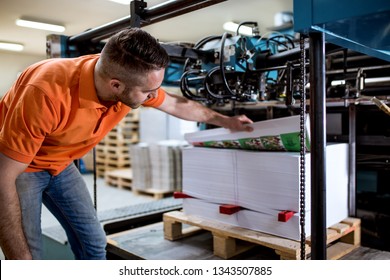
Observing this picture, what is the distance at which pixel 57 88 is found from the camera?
170cm

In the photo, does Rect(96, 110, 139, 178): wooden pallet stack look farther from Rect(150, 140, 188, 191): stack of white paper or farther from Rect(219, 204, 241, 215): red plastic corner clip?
Rect(219, 204, 241, 215): red plastic corner clip

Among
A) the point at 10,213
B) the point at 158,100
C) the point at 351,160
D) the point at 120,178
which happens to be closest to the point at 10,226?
the point at 10,213

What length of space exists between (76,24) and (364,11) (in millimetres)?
7177

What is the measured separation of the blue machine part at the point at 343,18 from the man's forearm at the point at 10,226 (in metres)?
1.32

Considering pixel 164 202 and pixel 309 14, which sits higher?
pixel 309 14

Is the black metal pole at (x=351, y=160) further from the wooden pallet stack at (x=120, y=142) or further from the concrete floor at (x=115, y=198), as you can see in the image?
the wooden pallet stack at (x=120, y=142)

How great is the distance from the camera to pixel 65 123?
5.85 ft

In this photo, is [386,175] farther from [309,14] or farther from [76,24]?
[76,24]

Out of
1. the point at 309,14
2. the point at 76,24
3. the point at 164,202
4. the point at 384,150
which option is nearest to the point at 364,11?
the point at 309,14

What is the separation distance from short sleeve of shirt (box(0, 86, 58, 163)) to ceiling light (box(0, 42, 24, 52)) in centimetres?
945

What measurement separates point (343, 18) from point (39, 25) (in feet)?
25.9

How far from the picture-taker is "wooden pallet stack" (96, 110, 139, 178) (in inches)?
342

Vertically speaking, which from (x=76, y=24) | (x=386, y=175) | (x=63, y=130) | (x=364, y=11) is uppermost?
(x=76, y=24)

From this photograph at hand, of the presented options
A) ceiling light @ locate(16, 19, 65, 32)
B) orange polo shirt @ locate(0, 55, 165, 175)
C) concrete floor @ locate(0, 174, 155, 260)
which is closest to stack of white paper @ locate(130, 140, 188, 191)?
concrete floor @ locate(0, 174, 155, 260)
